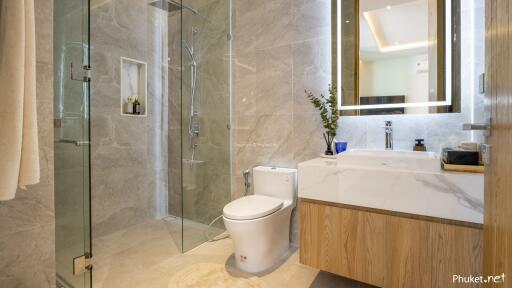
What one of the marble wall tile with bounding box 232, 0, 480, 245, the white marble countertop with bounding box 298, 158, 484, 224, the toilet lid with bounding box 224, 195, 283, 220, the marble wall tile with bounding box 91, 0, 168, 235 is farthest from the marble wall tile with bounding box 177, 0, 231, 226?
the white marble countertop with bounding box 298, 158, 484, 224

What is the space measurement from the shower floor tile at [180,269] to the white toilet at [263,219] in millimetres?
105

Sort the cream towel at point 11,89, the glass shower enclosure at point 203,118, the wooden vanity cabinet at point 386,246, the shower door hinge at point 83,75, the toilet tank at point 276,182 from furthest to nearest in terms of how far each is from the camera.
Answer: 1. the glass shower enclosure at point 203,118
2. the toilet tank at point 276,182
3. the shower door hinge at point 83,75
4. the wooden vanity cabinet at point 386,246
5. the cream towel at point 11,89

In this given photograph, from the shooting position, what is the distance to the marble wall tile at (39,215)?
1.22 metres

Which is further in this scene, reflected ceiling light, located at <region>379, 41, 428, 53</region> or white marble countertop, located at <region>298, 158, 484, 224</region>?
reflected ceiling light, located at <region>379, 41, 428, 53</region>

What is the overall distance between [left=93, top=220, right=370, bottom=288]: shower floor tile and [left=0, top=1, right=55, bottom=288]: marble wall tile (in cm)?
59

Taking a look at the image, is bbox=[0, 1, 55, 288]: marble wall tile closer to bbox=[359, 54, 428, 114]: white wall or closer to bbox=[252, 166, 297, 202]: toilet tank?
bbox=[252, 166, 297, 202]: toilet tank

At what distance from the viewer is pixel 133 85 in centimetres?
287

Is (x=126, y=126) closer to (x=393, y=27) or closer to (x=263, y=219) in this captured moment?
(x=263, y=219)

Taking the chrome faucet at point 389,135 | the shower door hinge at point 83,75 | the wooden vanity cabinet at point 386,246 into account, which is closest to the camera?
the wooden vanity cabinet at point 386,246

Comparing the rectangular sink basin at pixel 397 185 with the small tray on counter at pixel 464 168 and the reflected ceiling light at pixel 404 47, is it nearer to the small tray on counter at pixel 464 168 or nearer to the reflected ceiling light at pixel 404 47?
the small tray on counter at pixel 464 168

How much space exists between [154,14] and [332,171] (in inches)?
106

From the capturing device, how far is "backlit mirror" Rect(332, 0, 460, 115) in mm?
1778

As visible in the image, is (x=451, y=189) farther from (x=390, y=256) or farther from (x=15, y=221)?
(x=15, y=221)

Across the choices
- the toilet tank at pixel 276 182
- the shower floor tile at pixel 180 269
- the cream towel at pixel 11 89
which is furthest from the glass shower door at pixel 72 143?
the toilet tank at pixel 276 182
